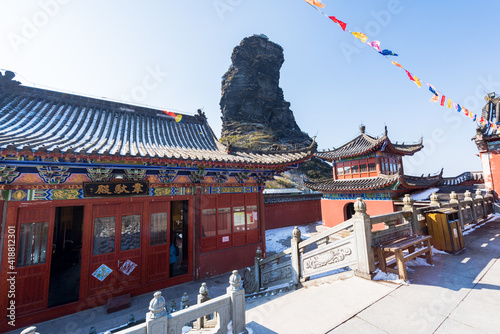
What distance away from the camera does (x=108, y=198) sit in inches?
242

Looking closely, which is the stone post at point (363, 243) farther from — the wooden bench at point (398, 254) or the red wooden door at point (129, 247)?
the red wooden door at point (129, 247)

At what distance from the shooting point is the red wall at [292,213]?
57.6ft

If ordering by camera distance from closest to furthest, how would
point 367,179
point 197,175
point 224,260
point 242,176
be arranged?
point 197,175 < point 224,260 < point 242,176 < point 367,179

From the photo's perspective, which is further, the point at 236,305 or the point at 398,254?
the point at 398,254

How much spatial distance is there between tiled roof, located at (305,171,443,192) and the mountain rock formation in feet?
93.2

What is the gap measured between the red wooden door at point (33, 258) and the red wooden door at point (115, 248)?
3.18ft

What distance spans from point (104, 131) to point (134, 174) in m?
2.84

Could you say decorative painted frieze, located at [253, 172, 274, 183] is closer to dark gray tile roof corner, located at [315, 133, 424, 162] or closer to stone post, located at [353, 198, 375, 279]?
stone post, located at [353, 198, 375, 279]

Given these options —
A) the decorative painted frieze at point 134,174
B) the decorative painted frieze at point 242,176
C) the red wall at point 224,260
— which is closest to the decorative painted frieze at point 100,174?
the decorative painted frieze at point 134,174

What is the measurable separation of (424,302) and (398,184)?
1171cm

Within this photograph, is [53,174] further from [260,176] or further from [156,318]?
[260,176]

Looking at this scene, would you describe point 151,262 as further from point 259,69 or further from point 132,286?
point 259,69

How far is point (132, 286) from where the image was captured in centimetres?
632

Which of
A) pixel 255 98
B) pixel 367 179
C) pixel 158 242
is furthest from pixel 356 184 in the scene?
pixel 255 98
